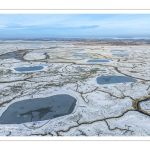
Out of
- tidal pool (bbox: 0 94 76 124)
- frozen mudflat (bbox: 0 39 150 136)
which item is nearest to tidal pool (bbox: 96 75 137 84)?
frozen mudflat (bbox: 0 39 150 136)

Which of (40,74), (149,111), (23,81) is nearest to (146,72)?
(149,111)

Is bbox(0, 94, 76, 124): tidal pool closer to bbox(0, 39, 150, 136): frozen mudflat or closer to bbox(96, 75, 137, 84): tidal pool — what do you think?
bbox(0, 39, 150, 136): frozen mudflat

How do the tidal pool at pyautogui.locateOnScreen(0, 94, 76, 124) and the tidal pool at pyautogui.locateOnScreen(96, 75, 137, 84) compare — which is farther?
the tidal pool at pyautogui.locateOnScreen(96, 75, 137, 84)

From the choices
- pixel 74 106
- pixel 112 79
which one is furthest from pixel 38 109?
pixel 112 79

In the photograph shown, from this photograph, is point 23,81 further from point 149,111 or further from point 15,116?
point 149,111

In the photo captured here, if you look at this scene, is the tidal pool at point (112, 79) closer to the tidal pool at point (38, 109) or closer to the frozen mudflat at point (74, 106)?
the frozen mudflat at point (74, 106)

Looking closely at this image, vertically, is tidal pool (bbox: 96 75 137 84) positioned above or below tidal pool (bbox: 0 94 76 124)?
above

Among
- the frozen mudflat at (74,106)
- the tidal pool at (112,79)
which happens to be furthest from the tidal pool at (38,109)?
the tidal pool at (112,79)

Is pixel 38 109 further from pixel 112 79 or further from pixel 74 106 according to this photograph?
pixel 112 79

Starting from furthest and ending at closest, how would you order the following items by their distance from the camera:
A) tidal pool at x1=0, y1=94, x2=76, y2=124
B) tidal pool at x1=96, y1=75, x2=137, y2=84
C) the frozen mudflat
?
tidal pool at x1=96, y1=75, x2=137, y2=84
tidal pool at x1=0, y1=94, x2=76, y2=124
the frozen mudflat
